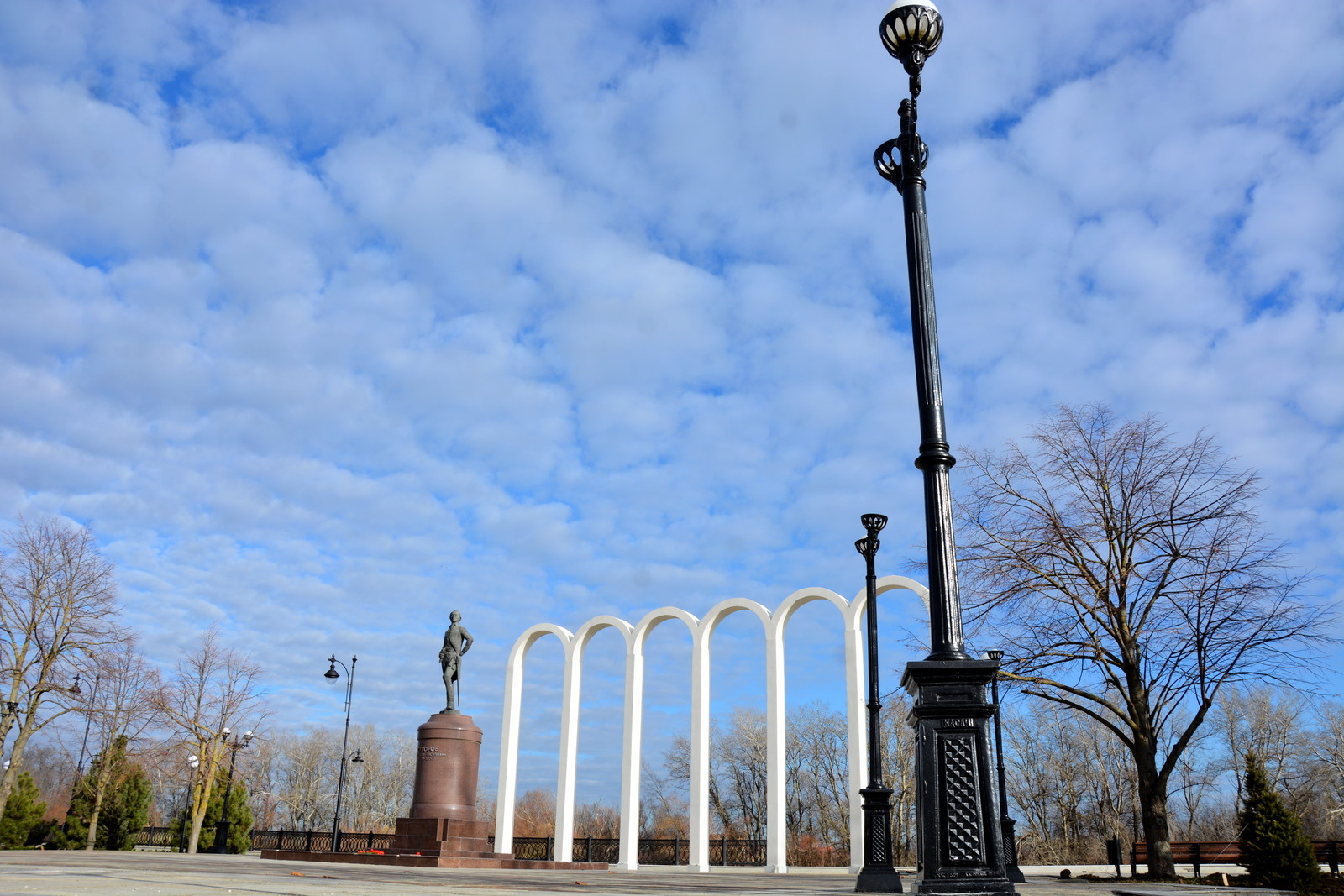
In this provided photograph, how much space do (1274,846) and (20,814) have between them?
35292mm

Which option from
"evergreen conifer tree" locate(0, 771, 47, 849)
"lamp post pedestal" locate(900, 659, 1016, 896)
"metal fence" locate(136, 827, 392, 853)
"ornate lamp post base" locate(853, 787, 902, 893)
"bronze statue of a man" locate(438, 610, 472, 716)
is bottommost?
"metal fence" locate(136, 827, 392, 853)

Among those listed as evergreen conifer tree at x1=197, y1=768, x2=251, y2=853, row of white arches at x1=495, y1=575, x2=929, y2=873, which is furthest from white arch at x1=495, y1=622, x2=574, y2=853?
evergreen conifer tree at x1=197, y1=768, x2=251, y2=853

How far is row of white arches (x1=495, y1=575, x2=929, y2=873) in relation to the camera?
19.6 m

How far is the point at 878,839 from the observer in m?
12.9

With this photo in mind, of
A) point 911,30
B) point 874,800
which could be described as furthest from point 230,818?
point 911,30

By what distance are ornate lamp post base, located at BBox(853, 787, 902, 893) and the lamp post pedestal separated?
7378mm

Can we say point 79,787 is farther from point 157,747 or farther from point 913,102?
point 913,102

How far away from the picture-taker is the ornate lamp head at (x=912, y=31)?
692 cm

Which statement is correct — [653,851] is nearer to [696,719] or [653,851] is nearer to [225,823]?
[696,719]

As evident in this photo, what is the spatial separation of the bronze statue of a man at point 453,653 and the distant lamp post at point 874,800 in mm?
12265

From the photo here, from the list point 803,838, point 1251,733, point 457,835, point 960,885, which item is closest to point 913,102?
point 960,885

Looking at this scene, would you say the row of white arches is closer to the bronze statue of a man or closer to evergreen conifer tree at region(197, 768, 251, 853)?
the bronze statue of a man

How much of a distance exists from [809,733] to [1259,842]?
103ft

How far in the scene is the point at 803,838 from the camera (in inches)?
1474
